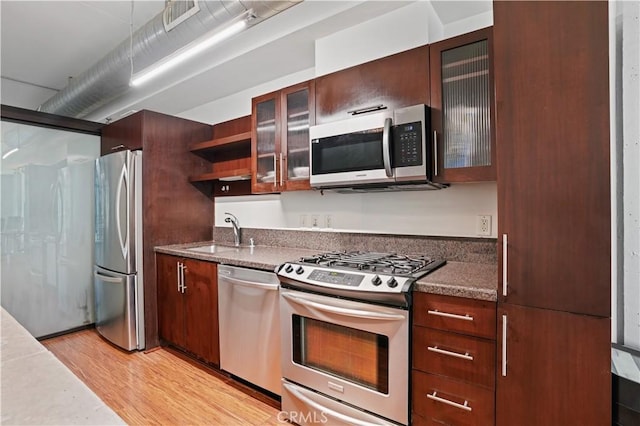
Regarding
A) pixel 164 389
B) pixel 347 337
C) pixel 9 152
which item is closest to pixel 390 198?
pixel 347 337

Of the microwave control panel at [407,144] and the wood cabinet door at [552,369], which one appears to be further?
the microwave control panel at [407,144]

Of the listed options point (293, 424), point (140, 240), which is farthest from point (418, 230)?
point (140, 240)

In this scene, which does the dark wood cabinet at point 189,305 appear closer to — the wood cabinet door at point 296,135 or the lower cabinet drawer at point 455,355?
the wood cabinet door at point 296,135

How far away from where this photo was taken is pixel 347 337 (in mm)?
1791

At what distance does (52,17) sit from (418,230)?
10.6 ft

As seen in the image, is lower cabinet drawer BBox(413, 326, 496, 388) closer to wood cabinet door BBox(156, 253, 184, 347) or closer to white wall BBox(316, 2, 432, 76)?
white wall BBox(316, 2, 432, 76)

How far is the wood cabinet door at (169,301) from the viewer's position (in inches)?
113

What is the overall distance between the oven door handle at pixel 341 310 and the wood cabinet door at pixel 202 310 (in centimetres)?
84

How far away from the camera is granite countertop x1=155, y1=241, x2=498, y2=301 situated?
1.47 m

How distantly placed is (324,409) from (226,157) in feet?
8.26

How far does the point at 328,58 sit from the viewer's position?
8.21 feet

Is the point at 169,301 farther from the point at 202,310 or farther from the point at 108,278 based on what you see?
the point at 108,278

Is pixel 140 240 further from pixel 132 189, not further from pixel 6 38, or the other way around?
pixel 6 38

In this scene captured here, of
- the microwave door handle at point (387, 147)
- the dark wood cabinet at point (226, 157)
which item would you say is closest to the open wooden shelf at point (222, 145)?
the dark wood cabinet at point (226, 157)
